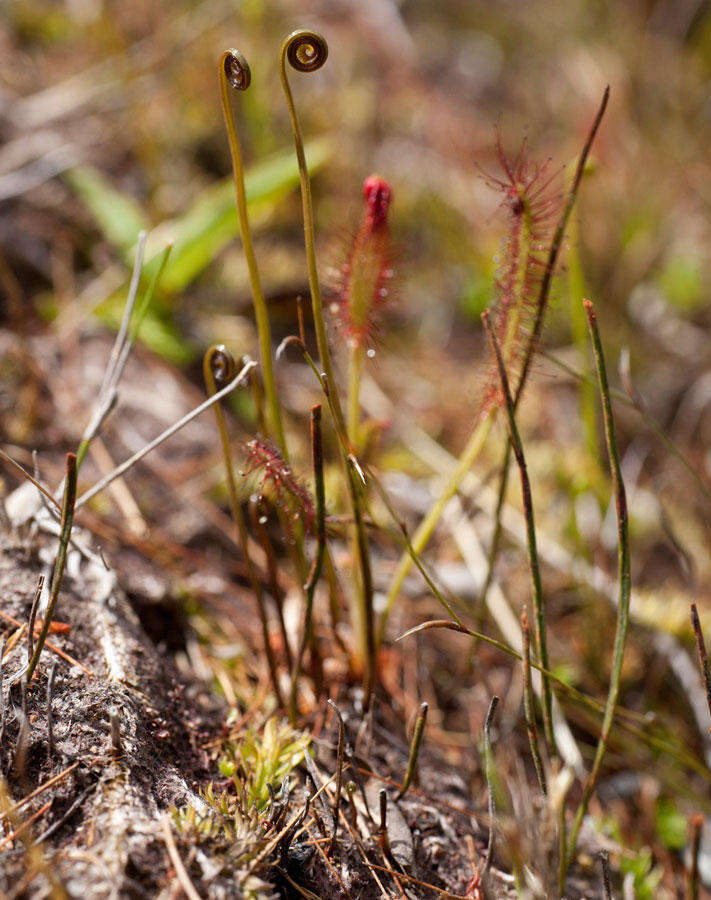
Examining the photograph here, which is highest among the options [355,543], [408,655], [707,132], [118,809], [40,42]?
[40,42]

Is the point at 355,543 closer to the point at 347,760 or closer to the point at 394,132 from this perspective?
the point at 347,760

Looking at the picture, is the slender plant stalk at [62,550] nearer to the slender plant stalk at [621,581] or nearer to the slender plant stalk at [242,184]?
the slender plant stalk at [242,184]

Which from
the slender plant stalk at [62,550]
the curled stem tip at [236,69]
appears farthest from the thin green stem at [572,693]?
the curled stem tip at [236,69]

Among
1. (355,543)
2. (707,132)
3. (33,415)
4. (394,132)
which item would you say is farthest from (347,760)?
A: (707,132)

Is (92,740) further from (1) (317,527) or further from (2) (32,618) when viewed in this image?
(1) (317,527)

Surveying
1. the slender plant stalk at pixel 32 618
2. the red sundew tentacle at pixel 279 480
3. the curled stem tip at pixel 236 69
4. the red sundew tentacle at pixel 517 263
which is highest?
the curled stem tip at pixel 236 69

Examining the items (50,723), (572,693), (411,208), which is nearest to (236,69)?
(50,723)
